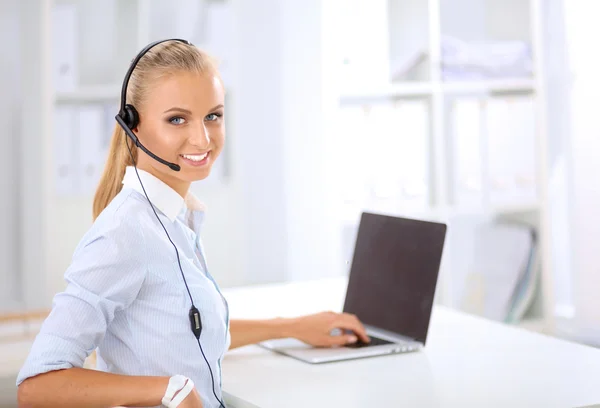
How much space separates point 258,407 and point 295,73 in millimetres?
2147

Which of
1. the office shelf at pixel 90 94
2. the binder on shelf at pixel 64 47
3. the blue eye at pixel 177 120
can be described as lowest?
the blue eye at pixel 177 120

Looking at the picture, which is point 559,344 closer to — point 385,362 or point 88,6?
point 385,362

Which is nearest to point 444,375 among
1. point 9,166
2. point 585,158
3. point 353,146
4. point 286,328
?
point 286,328

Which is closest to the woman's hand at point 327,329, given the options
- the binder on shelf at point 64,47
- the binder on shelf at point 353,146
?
the binder on shelf at point 353,146

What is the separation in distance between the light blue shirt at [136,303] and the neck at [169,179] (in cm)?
1

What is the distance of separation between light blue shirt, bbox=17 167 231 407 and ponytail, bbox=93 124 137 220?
0.15ft

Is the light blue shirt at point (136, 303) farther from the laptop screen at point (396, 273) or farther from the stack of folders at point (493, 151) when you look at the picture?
the stack of folders at point (493, 151)

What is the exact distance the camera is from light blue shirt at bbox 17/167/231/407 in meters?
1.24

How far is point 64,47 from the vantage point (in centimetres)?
308

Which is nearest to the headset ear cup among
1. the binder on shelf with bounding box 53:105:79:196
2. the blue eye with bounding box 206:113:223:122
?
the blue eye with bounding box 206:113:223:122

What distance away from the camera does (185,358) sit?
4.55ft

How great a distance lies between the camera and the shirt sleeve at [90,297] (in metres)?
1.23

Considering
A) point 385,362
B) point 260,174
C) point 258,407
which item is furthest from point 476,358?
point 260,174

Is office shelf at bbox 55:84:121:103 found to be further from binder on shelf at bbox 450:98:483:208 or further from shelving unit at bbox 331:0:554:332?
binder on shelf at bbox 450:98:483:208
